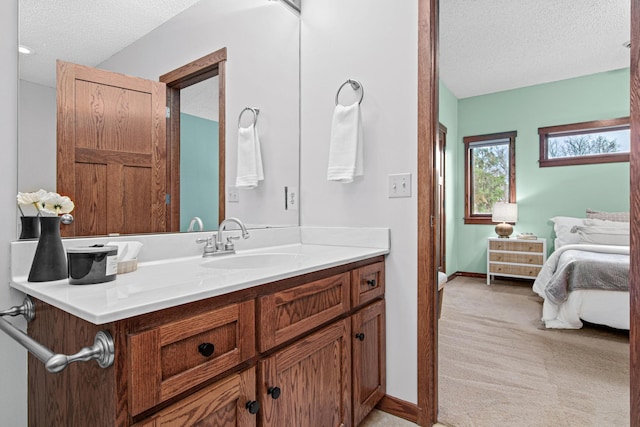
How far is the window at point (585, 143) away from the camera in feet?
13.4

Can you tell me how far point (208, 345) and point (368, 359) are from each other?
911 millimetres

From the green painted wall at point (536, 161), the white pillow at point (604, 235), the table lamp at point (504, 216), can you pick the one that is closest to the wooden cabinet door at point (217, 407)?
the white pillow at point (604, 235)

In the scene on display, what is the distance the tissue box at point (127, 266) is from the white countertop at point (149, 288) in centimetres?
2

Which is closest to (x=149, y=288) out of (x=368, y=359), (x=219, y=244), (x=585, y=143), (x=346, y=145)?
(x=219, y=244)

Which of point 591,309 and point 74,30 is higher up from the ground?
point 74,30

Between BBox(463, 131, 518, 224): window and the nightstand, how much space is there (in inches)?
20.5

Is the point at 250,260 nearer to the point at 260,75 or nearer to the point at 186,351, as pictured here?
the point at 186,351

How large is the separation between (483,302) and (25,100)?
13.0 feet

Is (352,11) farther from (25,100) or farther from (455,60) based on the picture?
(455,60)

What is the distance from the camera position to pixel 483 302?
3.65 metres

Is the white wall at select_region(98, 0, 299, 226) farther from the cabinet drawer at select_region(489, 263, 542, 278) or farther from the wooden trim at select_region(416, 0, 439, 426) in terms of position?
the cabinet drawer at select_region(489, 263, 542, 278)

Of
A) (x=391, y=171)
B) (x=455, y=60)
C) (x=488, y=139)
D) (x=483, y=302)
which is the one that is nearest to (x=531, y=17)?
(x=455, y=60)

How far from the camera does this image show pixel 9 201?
A: 1.00 meters

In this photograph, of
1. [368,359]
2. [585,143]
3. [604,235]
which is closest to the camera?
[368,359]
